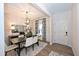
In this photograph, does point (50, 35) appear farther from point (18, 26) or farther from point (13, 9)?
point (13, 9)

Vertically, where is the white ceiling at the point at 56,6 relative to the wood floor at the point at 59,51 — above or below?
above

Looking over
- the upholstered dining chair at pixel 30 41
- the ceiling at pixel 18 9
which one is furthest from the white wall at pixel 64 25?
the ceiling at pixel 18 9

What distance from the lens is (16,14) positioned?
1970 mm

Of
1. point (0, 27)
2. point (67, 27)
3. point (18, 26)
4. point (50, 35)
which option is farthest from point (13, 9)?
point (50, 35)

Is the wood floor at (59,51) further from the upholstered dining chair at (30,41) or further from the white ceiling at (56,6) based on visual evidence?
the white ceiling at (56,6)

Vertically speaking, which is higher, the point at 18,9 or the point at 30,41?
the point at 18,9

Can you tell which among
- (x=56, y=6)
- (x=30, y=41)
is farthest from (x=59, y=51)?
(x=56, y=6)

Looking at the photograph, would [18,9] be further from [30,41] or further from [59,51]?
[59,51]

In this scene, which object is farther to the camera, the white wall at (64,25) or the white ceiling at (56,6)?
the white wall at (64,25)

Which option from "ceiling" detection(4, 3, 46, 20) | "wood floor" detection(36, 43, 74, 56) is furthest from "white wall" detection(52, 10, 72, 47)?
"ceiling" detection(4, 3, 46, 20)

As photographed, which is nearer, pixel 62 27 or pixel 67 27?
pixel 67 27

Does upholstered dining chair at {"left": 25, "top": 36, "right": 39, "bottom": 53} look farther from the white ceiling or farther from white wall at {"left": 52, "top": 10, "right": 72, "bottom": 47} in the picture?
the white ceiling

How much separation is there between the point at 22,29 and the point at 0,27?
1138 mm

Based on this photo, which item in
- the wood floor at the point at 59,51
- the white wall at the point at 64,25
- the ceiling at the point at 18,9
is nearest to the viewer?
the ceiling at the point at 18,9
